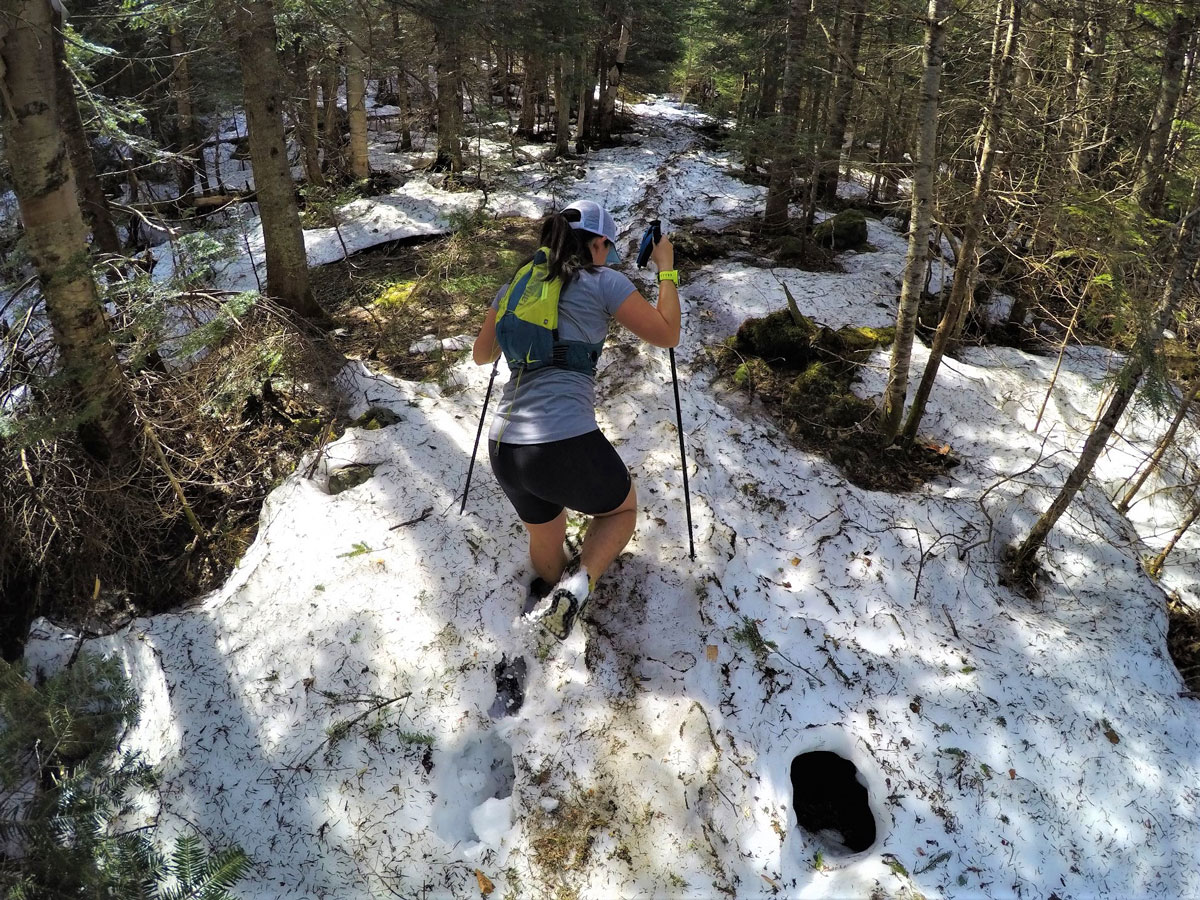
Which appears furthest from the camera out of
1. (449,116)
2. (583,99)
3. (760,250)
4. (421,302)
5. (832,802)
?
(583,99)

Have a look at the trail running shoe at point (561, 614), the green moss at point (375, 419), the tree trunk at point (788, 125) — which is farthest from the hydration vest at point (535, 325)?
the tree trunk at point (788, 125)

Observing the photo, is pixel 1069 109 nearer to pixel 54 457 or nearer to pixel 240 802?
pixel 240 802

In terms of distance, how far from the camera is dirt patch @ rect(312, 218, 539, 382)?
636cm

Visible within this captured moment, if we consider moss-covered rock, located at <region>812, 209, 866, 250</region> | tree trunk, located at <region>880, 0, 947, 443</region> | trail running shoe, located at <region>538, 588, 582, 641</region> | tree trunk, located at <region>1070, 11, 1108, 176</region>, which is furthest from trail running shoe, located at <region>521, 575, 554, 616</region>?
moss-covered rock, located at <region>812, 209, 866, 250</region>

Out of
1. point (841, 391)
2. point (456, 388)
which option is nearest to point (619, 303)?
point (456, 388)

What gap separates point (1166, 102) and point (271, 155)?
738cm

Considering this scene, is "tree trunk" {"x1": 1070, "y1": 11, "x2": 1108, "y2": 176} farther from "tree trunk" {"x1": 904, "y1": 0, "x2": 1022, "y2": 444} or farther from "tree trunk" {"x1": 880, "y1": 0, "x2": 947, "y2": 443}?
"tree trunk" {"x1": 880, "y1": 0, "x2": 947, "y2": 443}

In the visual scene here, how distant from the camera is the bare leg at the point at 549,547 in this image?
11.9 ft

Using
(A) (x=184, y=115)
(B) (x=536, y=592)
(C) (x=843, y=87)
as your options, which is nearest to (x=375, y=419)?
(B) (x=536, y=592)

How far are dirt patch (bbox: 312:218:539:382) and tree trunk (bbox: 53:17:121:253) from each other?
2.27 m

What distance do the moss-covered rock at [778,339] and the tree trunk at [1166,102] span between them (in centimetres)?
270

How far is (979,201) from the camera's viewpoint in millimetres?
4562

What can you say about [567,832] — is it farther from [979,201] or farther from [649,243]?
A: [979,201]

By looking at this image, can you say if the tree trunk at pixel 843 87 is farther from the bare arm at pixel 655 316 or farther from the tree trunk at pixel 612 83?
the tree trunk at pixel 612 83
